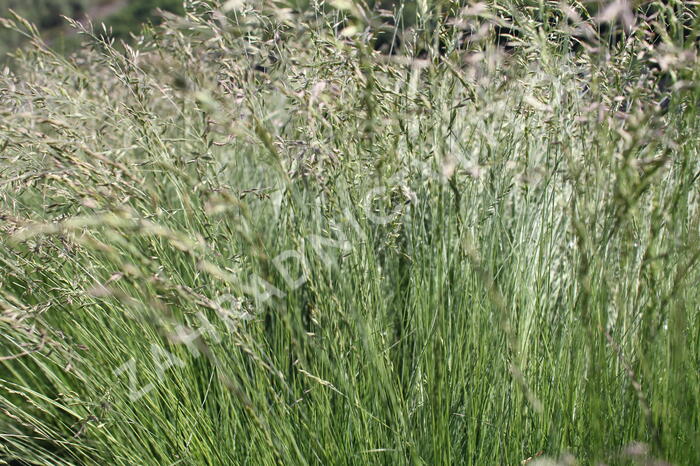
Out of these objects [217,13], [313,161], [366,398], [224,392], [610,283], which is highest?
[217,13]

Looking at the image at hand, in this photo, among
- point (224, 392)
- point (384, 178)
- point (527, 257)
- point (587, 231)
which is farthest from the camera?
point (527, 257)

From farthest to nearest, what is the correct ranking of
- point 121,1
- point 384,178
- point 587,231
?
point 121,1 < point 384,178 < point 587,231

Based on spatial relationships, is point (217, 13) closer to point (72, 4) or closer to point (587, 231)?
point (587, 231)

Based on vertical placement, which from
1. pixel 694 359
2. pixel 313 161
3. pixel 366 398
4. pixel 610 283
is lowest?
pixel 366 398

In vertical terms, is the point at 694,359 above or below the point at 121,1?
above

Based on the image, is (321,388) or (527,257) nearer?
(321,388)

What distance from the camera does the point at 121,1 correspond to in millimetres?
25828

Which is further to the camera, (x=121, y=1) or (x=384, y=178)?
(x=121, y=1)

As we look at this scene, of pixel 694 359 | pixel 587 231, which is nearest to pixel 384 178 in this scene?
pixel 587 231

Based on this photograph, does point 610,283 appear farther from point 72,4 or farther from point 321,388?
point 72,4

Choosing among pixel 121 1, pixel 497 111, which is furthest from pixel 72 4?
pixel 497 111

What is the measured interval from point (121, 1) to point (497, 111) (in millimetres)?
27141

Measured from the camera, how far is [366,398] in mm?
1505

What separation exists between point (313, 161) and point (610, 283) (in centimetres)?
69
